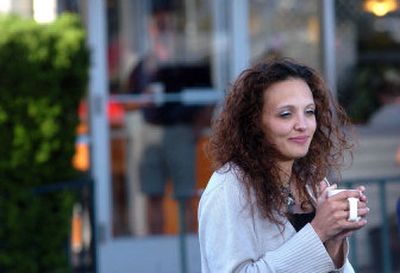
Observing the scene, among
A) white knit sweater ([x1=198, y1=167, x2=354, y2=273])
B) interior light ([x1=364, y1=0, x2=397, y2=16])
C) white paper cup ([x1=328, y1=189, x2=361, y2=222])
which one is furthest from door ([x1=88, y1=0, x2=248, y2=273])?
white paper cup ([x1=328, y1=189, x2=361, y2=222])

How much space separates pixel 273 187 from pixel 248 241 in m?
0.17

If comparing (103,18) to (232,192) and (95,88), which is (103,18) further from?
(232,192)

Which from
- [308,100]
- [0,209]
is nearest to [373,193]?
[0,209]

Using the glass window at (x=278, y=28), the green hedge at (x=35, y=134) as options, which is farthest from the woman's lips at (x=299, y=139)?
the glass window at (x=278, y=28)

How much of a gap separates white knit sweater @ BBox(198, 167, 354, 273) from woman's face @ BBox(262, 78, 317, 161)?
6.8 inches

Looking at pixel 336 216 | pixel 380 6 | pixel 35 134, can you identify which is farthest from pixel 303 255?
pixel 380 6

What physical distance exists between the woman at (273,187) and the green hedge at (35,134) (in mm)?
3912

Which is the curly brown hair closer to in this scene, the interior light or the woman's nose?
the woman's nose

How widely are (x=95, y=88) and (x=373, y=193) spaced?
7.21 ft

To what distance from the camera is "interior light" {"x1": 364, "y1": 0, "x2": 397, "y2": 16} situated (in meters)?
8.77

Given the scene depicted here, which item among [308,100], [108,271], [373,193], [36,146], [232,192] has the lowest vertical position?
[108,271]

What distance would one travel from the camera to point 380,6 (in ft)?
28.8

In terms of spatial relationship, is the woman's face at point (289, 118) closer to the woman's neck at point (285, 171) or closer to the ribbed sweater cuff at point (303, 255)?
the woman's neck at point (285, 171)

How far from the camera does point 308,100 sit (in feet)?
10.7
